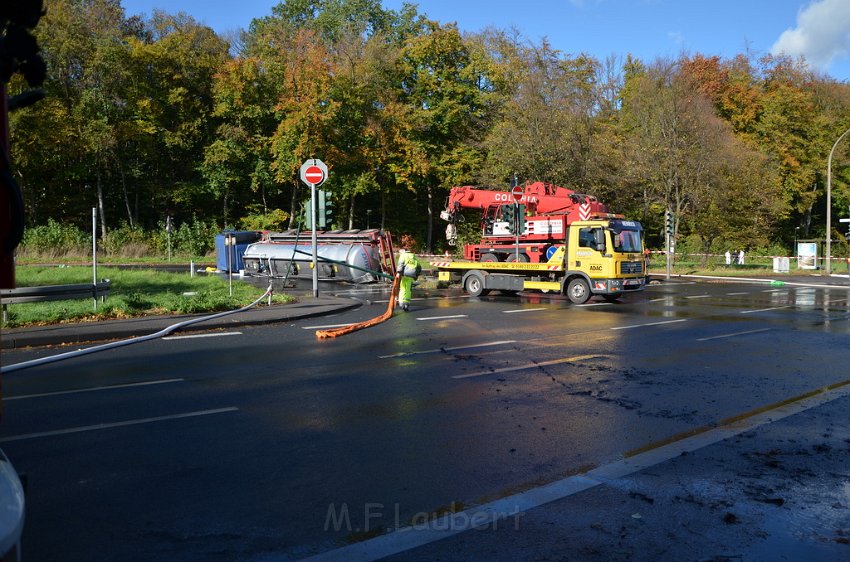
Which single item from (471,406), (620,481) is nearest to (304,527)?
(620,481)

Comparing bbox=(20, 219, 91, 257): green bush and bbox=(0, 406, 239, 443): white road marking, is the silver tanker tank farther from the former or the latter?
bbox=(0, 406, 239, 443): white road marking

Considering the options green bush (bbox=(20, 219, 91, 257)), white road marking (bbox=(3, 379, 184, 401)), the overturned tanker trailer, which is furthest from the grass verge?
green bush (bbox=(20, 219, 91, 257))

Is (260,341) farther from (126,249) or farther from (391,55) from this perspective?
(391,55)

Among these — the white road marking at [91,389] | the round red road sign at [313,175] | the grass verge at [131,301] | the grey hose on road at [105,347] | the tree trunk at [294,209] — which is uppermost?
the tree trunk at [294,209]

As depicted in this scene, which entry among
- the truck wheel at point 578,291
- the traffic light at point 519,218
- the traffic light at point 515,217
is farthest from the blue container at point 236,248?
the truck wheel at point 578,291

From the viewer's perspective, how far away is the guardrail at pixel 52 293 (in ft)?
42.3

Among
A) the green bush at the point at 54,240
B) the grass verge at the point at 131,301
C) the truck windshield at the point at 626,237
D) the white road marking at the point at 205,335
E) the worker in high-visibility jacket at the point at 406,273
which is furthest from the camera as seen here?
the green bush at the point at 54,240

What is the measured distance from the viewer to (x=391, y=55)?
47344 millimetres

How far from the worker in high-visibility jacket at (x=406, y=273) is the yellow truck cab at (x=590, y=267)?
5233 mm

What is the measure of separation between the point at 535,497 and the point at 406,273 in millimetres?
12692

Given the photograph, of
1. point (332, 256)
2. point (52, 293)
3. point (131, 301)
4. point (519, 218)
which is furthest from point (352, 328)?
point (332, 256)

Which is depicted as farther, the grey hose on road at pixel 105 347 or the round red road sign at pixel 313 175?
the round red road sign at pixel 313 175

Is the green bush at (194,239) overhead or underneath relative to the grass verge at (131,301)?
overhead

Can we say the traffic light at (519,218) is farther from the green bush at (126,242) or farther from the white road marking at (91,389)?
the green bush at (126,242)
